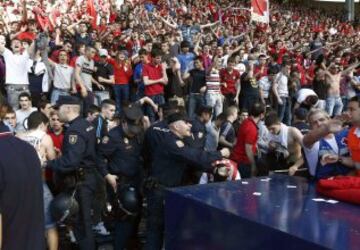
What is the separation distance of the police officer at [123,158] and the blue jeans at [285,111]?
7.61 m

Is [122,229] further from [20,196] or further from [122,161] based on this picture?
[20,196]

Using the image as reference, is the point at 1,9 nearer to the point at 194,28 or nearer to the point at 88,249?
the point at 194,28

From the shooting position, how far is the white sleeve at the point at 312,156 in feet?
17.1

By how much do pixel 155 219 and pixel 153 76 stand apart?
18.5 ft

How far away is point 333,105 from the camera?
1391 cm

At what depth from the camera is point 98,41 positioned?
39.6 feet

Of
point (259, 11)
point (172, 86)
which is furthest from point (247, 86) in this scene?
point (259, 11)

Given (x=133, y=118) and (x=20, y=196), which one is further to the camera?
(x=133, y=118)

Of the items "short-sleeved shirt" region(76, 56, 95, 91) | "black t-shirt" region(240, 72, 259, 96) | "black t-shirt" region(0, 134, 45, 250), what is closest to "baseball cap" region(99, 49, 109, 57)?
"short-sleeved shirt" region(76, 56, 95, 91)

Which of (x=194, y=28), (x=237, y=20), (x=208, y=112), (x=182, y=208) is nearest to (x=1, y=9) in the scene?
(x=194, y=28)

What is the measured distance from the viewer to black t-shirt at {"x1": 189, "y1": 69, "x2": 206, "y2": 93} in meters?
11.8

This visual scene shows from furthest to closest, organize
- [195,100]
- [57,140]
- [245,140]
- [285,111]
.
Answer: [285,111], [195,100], [245,140], [57,140]

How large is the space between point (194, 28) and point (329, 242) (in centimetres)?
1357

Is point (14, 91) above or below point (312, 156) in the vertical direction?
above
